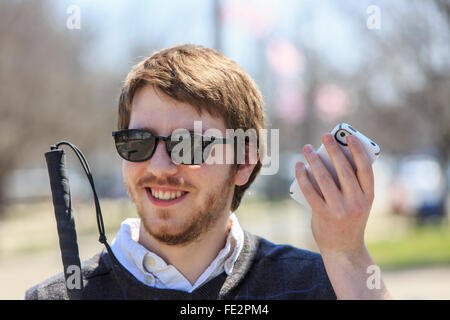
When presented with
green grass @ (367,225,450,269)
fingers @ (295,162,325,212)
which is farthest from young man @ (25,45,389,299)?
green grass @ (367,225,450,269)

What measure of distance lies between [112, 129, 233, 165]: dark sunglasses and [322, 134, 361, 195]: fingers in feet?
2.06

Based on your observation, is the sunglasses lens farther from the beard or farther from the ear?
the ear

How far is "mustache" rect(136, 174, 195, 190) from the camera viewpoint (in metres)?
2.15

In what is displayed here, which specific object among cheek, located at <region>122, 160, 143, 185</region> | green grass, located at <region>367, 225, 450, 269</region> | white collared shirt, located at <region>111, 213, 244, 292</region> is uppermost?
cheek, located at <region>122, 160, 143, 185</region>

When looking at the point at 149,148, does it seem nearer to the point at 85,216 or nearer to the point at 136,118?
the point at 136,118

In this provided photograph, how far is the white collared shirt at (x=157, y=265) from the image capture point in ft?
7.31

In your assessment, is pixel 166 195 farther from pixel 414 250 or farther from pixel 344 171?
pixel 414 250

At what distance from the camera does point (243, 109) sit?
2.50 m

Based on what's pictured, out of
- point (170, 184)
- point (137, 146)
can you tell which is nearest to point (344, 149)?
point (170, 184)

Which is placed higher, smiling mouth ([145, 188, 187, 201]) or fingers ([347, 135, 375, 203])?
fingers ([347, 135, 375, 203])

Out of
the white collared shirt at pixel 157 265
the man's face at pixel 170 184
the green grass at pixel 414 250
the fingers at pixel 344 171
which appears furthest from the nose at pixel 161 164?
the green grass at pixel 414 250

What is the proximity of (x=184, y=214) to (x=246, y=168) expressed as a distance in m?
0.50

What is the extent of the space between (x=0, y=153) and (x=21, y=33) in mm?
5726
